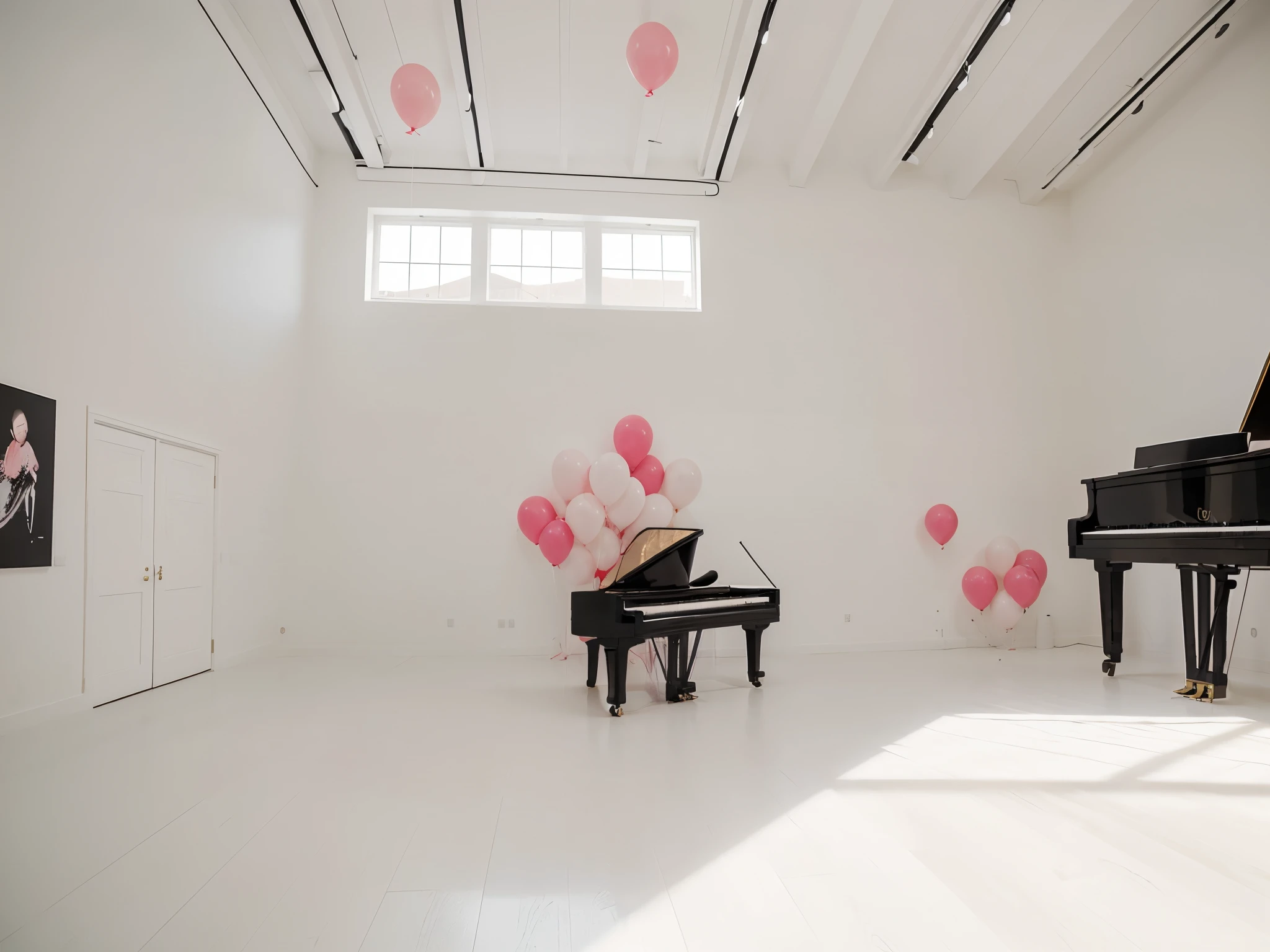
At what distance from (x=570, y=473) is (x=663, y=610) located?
80.1 inches

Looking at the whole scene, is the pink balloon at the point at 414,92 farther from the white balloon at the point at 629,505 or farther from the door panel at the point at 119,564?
the white balloon at the point at 629,505

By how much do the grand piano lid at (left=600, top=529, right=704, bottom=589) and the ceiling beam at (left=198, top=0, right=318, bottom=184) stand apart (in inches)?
183

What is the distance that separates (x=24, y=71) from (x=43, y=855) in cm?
351

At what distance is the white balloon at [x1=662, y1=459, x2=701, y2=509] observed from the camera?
6.04 metres

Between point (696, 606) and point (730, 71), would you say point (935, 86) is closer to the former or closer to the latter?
point (730, 71)

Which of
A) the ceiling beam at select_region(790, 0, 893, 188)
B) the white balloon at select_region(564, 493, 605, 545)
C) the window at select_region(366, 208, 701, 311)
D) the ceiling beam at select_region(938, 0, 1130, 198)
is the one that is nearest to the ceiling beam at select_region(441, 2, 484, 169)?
the window at select_region(366, 208, 701, 311)

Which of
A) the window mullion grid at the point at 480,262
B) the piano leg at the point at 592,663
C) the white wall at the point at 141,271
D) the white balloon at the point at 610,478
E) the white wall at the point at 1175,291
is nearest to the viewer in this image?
the white wall at the point at 141,271

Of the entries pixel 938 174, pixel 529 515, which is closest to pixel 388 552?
pixel 529 515

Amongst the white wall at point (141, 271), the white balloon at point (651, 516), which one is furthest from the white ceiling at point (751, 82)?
the white balloon at point (651, 516)

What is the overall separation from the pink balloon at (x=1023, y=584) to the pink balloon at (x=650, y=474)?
126 inches

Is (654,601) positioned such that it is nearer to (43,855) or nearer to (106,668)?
(43,855)

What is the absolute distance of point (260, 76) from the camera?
568cm

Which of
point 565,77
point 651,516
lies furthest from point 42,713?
point 565,77

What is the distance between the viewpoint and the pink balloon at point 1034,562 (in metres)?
6.34
